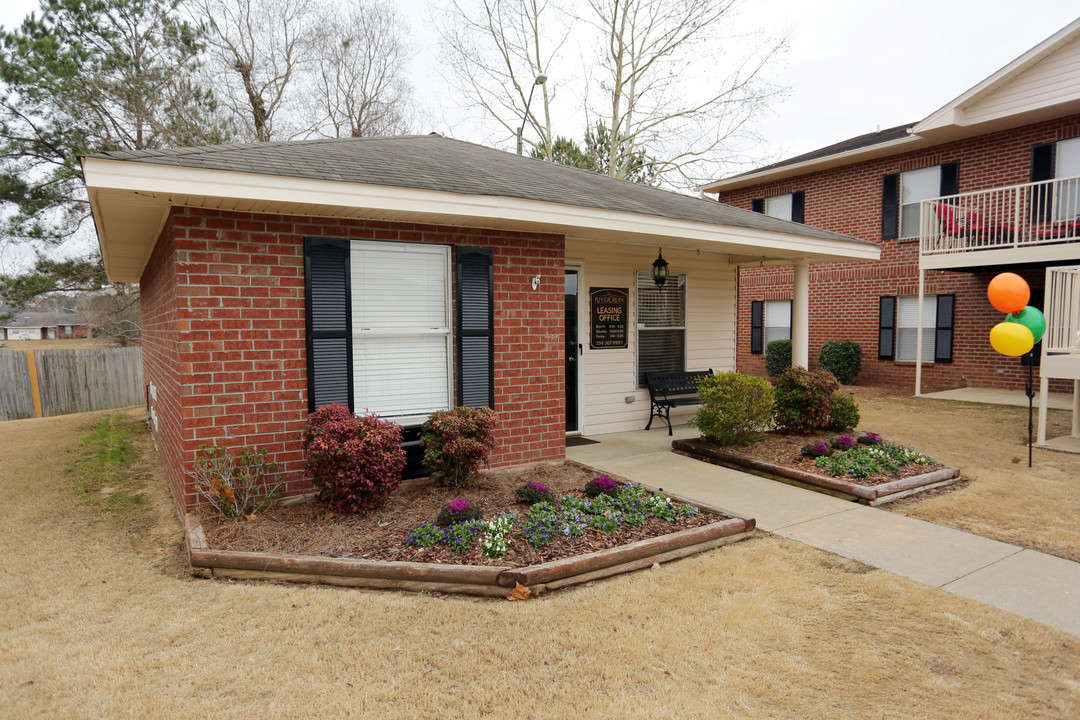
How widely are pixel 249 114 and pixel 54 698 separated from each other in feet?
64.3

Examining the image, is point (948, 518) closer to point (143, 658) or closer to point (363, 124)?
point (143, 658)

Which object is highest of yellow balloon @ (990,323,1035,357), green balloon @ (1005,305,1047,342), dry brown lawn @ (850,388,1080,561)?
green balloon @ (1005,305,1047,342)

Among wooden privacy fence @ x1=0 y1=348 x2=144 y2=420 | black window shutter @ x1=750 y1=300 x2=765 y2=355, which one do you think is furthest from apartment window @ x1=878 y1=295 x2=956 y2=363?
wooden privacy fence @ x1=0 y1=348 x2=144 y2=420

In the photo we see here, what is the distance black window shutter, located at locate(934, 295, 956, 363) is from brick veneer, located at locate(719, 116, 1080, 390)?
12cm

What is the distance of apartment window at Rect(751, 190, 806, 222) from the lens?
16625mm

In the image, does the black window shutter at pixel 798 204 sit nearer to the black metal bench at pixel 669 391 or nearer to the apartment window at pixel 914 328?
the apartment window at pixel 914 328

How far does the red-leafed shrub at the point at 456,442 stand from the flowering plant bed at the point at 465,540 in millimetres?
226

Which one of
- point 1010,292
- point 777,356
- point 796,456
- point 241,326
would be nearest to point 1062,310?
point 1010,292

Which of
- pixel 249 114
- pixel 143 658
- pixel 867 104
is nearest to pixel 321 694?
pixel 143 658

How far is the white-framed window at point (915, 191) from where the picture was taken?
539 inches

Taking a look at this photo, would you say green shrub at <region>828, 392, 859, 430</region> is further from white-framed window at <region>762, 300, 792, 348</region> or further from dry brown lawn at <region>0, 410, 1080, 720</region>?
white-framed window at <region>762, 300, 792, 348</region>

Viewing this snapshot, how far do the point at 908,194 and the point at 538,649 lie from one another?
15237 mm

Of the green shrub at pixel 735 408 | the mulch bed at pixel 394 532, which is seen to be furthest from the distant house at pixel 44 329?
the green shrub at pixel 735 408

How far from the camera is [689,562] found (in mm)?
4098
